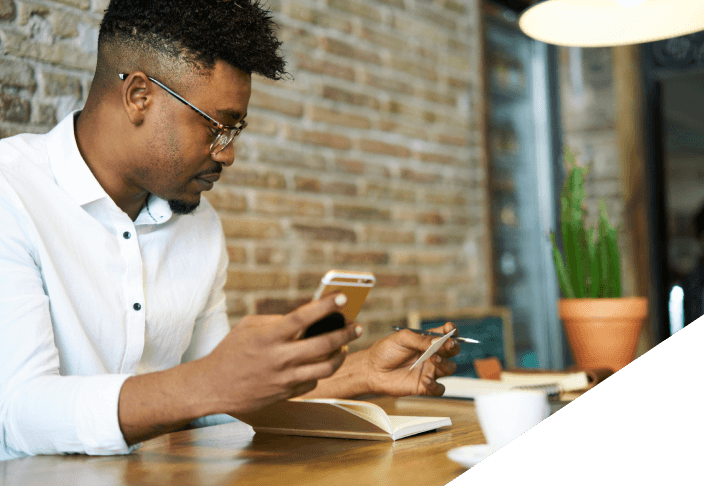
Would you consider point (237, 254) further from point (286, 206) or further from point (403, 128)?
point (403, 128)

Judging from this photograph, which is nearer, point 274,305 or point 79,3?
point 79,3

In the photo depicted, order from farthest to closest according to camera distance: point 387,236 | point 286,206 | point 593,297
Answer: point 387,236, point 286,206, point 593,297

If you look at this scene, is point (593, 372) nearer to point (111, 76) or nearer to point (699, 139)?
point (111, 76)

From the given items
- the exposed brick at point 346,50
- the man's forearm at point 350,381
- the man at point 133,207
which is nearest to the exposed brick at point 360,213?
the exposed brick at point 346,50

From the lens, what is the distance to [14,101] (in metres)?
1.63

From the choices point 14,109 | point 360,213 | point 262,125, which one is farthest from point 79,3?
point 360,213

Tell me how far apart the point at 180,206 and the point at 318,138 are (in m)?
1.08

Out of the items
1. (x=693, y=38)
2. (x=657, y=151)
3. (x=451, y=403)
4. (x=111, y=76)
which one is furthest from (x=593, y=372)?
(x=693, y=38)

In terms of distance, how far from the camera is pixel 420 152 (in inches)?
118

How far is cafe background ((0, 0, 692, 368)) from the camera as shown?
84.8 inches

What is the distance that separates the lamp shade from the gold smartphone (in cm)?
108

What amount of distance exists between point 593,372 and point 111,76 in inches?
52.8

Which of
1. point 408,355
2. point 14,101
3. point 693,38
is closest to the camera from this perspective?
point 408,355

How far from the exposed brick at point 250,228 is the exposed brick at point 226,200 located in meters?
0.04
